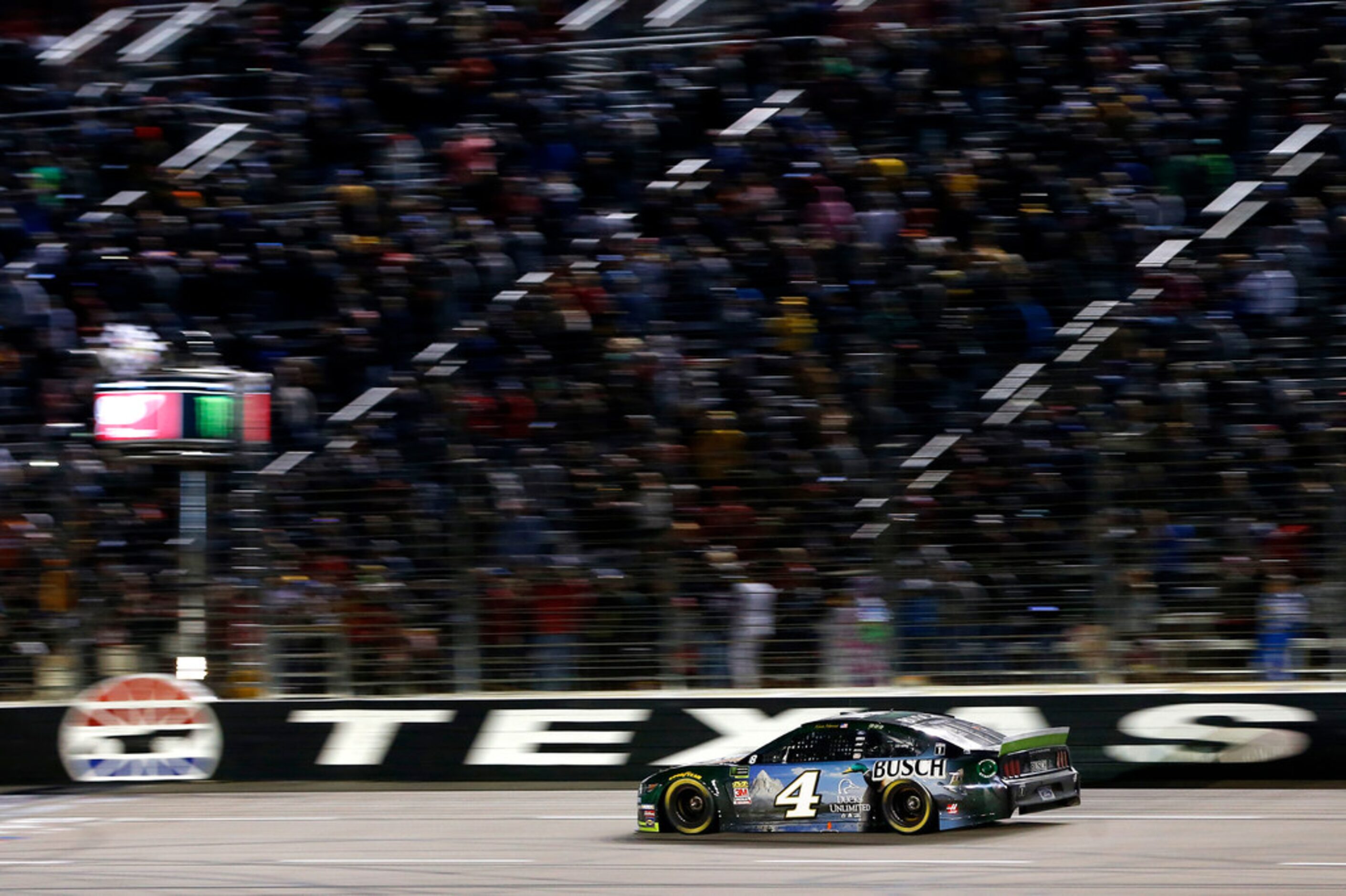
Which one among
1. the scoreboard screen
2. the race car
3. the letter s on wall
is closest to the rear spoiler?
the race car

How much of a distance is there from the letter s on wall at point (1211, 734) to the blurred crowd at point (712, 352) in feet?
1.10

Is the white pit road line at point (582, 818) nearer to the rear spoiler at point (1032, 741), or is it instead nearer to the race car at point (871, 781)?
Answer: the race car at point (871, 781)

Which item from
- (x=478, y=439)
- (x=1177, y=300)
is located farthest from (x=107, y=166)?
(x=1177, y=300)

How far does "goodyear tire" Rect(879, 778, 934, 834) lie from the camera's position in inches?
427

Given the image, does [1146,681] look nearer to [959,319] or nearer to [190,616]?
[959,319]

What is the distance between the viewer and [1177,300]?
15.3m

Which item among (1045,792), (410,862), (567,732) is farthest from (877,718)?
(567,732)

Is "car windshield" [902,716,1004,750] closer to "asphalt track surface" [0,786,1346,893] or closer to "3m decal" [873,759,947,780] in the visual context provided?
"3m decal" [873,759,947,780]

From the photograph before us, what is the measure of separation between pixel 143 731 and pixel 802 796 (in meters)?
6.94

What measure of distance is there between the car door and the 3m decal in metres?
0.12

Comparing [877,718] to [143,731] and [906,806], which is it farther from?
[143,731]

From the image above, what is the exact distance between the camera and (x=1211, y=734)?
13438 millimetres

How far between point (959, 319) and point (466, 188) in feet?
18.0

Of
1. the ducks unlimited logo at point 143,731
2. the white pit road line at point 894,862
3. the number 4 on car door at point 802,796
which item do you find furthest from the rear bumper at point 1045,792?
the ducks unlimited logo at point 143,731
